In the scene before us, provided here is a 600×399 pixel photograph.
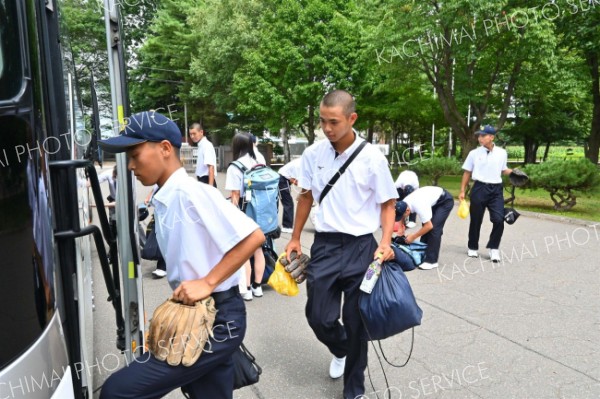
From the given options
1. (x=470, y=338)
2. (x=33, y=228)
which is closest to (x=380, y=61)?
(x=470, y=338)

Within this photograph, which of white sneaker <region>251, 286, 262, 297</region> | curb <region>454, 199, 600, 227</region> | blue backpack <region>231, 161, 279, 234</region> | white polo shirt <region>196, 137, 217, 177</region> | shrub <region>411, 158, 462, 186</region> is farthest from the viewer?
shrub <region>411, 158, 462, 186</region>

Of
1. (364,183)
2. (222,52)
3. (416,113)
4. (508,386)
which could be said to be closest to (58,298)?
(364,183)

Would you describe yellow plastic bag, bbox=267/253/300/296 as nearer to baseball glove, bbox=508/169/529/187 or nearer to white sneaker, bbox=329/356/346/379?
white sneaker, bbox=329/356/346/379

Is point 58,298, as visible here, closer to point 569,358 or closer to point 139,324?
point 139,324

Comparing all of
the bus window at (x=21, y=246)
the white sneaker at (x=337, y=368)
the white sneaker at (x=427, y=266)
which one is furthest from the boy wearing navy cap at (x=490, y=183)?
the bus window at (x=21, y=246)

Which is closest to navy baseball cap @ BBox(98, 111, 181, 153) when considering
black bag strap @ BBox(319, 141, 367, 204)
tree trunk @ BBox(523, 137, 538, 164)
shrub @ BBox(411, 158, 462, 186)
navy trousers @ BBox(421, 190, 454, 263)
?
black bag strap @ BBox(319, 141, 367, 204)

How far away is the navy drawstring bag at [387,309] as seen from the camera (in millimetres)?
2754

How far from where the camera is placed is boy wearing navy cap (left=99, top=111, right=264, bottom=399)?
1864mm

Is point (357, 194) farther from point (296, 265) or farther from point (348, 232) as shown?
point (296, 265)

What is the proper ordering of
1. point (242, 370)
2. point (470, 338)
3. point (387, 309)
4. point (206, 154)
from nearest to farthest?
1. point (242, 370)
2. point (387, 309)
3. point (470, 338)
4. point (206, 154)

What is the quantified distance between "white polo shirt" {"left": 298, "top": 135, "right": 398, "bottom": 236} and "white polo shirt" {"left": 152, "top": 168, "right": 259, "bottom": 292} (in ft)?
3.64

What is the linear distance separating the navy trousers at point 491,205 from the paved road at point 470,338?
0.42 meters

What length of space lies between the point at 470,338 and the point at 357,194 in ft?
6.30

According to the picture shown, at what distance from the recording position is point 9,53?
4.75 ft
